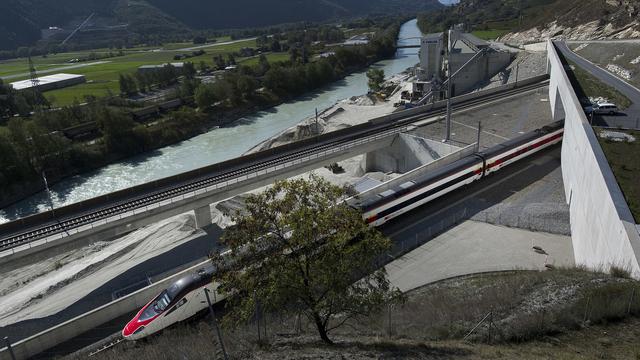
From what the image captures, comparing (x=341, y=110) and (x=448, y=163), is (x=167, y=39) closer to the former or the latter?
(x=341, y=110)

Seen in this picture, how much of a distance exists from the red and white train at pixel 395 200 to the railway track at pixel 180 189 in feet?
34.3

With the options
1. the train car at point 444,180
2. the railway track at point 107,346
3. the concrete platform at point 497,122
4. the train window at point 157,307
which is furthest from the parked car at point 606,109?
the railway track at point 107,346

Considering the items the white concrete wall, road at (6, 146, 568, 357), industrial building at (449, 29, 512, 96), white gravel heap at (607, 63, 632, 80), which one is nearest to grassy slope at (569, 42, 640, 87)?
white gravel heap at (607, 63, 632, 80)

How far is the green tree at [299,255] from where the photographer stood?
12156 mm

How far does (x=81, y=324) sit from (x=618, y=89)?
45.7 metres

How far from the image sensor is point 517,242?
24.9 meters

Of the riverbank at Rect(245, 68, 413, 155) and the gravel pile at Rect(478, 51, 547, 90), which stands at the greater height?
the gravel pile at Rect(478, 51, 547, 90)

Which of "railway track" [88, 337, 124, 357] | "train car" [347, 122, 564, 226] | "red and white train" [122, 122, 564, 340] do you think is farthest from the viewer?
"train car" [347, 122, 564, 226]

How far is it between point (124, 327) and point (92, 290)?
7416mm

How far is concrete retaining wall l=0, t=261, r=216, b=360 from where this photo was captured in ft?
57.3

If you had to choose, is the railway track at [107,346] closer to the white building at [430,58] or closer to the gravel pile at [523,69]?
the gravel pile at [523,69]

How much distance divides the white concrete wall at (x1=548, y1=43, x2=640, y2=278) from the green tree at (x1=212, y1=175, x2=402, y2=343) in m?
9.08

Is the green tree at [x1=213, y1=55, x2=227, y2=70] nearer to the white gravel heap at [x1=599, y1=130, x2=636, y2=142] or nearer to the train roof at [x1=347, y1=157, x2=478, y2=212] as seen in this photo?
the train roof at [x1=347, y1=157, x2=478, y2=212]

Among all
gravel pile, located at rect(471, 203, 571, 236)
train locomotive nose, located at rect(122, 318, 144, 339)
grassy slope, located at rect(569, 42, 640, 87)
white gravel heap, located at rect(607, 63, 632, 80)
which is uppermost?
grassy slope, located at rect(569, 42, 640, 87)
